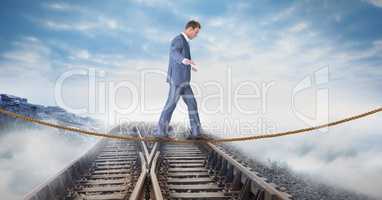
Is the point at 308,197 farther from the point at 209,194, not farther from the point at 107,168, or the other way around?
the point at 107,168

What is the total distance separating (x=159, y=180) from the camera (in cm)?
486

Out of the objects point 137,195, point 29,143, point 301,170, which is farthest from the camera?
point 29,143

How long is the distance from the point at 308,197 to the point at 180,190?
1.68 meters

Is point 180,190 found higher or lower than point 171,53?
lower

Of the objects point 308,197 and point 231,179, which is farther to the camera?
point 231,179

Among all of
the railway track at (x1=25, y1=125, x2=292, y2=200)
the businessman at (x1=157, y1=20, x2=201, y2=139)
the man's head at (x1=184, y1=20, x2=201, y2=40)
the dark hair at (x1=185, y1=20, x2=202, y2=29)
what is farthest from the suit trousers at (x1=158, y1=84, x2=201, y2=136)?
the dark hair at (x1=185, y1=20, x2=202, y2=29)

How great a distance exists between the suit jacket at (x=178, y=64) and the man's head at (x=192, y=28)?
0.15 meters

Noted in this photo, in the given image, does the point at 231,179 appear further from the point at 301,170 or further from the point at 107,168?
the point at 107,168

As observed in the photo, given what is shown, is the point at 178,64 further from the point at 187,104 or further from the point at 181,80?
the point at 187,104

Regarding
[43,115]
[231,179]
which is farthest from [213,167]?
[43,115]

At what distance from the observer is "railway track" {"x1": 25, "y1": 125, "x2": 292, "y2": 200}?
399cm

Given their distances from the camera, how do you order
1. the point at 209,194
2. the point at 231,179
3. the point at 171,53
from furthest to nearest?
the point at 171,53, the point at 231,179, the point at 209,194

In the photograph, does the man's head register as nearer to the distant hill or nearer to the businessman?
the businessman

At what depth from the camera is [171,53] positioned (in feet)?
23.0
